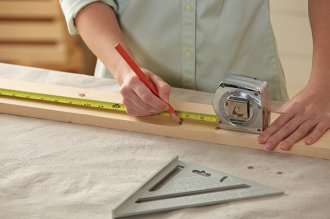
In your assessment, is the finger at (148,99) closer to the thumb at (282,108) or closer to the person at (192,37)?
the person at (192,37)

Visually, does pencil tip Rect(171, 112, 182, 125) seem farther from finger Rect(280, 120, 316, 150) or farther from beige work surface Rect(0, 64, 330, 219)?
finger Rect(280, 120, 316, 150)

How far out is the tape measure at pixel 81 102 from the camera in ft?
5.17

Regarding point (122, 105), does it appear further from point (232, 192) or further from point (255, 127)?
point (232, 192)

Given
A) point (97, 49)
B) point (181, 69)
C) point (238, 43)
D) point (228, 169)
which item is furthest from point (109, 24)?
point (228, 169)

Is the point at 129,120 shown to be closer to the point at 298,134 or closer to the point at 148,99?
the point at 148,99

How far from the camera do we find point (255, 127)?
150 cm

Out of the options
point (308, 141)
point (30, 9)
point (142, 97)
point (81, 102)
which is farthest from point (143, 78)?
point (30, 9)

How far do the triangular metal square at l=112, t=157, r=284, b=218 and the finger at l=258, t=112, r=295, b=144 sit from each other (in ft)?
0.51

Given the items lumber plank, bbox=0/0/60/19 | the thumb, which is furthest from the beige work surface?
lumber plank, bbox=0/0/60/19

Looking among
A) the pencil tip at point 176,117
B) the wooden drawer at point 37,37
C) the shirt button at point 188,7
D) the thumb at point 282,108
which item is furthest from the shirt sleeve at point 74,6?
the wooden drawer at point 37,37

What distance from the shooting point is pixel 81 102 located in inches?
65.2

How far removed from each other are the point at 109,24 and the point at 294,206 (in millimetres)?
769

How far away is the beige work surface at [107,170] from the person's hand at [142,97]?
0.21 ft

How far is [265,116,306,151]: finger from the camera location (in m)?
1.46
